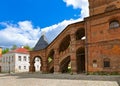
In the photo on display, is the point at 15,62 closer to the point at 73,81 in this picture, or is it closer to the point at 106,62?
the point at 106,62

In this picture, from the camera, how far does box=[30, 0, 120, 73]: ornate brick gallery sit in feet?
85.1

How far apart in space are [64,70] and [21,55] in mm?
23289

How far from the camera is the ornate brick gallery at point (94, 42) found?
2594 cm

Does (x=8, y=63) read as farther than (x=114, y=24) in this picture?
Yes

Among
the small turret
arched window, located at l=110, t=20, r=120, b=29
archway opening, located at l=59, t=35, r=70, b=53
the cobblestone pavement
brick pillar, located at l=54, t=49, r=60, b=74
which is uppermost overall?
the small turret

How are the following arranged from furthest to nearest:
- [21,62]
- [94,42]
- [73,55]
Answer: [21,62] → [73,55] → [94,42]

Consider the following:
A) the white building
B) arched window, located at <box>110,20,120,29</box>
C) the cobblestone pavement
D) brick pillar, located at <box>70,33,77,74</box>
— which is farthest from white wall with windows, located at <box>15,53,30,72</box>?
arched window, located at <box>110,20,120,29</box>

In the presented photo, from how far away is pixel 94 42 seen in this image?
91.9 feet

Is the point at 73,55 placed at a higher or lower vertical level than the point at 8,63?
higher

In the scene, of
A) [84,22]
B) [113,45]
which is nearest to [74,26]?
[84,22]

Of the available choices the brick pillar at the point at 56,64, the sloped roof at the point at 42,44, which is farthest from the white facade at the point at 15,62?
the brick pillar at the point at 56,64

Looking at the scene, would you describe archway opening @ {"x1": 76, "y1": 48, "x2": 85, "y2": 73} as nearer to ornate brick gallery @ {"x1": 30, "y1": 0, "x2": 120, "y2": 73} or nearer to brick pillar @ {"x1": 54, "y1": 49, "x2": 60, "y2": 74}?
ornate brick gallery @ {"x1": 30, "y1": 0, "x2": 120, "y2": 73}

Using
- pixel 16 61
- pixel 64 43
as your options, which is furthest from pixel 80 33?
pixel 16 61

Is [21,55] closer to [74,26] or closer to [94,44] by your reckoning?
[74,26]
